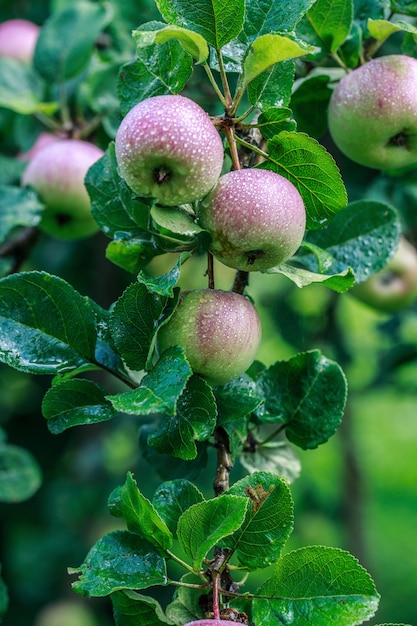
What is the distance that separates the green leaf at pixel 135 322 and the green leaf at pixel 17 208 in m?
0.56

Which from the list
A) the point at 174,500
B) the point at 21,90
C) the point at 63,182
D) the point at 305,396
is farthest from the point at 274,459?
the point at 21,90

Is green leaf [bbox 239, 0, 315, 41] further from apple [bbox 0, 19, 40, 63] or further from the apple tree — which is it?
apple [bbox 0, 19, 40, 63]

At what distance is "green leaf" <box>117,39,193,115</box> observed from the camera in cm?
70

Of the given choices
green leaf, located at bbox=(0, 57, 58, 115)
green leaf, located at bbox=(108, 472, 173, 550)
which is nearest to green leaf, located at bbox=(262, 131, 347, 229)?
green leaf, located at bbox=(108, 472, 173, 550)

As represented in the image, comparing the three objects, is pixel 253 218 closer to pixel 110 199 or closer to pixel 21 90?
pixel 110 199

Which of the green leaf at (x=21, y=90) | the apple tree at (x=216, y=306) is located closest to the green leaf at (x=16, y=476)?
the apple tree at (x=216, y=306)

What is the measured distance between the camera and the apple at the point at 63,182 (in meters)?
1.28

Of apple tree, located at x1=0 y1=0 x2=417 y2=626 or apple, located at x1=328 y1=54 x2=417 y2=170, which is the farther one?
apple, located at x1=328 y1=54 x2=417 y2=170

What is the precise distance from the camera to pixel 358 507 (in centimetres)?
275

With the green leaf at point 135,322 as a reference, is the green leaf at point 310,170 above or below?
above

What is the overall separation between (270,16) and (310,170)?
152mm

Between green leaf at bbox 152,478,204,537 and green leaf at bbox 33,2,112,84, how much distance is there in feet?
3.26

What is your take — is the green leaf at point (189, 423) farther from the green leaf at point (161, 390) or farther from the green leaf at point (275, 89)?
the green leaf at point (275, 89)

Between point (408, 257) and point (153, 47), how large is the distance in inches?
44.0
